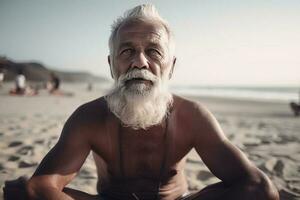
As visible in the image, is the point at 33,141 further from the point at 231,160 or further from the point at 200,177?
the point at 231,160

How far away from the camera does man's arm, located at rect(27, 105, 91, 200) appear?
5.95 ft

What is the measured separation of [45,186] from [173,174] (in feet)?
3.04

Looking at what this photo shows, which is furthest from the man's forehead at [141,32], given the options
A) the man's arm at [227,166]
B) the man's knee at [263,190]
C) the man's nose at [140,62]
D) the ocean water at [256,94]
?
the ocean water at [256,94]

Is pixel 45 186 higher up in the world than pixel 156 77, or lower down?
lower down

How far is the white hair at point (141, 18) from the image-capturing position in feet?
7.75

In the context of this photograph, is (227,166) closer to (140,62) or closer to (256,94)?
(140,62)

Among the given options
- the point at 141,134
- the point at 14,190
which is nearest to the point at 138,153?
the point at 141,134

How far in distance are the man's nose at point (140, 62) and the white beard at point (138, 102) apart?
0.04m

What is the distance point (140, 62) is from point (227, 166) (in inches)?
36.9

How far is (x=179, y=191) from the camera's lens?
2.35 meters

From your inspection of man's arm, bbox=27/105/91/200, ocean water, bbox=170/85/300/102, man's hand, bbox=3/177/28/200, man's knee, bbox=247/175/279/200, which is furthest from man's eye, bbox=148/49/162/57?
ocean water, bbox=170/85/300/102

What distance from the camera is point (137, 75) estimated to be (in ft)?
6.88

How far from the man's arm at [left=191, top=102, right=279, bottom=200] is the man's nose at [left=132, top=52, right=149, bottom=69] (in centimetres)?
52

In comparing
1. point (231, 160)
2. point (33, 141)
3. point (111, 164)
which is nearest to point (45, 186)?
point (111, 164)
